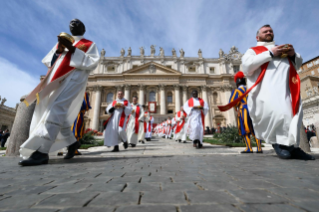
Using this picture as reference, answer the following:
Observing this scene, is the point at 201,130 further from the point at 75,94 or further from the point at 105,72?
the point at 105,72

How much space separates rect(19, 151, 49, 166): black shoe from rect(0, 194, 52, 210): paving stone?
1510 millimetres

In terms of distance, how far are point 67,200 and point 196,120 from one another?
212 inches

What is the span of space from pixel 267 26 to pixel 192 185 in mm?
3281

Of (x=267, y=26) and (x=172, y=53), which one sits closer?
(x=267, y=26)

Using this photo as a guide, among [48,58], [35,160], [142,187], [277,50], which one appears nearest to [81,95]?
[48,58]

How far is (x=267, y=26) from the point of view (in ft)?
9.94

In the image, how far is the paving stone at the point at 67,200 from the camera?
77cm

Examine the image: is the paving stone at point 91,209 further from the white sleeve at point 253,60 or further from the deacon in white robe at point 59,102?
the white sleeve at point 253,60

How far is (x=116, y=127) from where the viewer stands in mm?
5422

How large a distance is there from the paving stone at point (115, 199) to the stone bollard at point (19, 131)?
3879 mm

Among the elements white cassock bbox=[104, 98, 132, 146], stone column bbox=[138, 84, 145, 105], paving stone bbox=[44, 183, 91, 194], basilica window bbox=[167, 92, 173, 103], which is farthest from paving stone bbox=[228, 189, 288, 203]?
basilica window bbox=[167, 92, 173, 103]

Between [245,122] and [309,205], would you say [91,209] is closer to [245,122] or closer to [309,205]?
[309,205]

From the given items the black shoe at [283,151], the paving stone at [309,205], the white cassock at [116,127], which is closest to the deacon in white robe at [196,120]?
the white cassock at [116,127]

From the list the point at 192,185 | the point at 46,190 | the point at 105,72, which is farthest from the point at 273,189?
the point at 105,72
